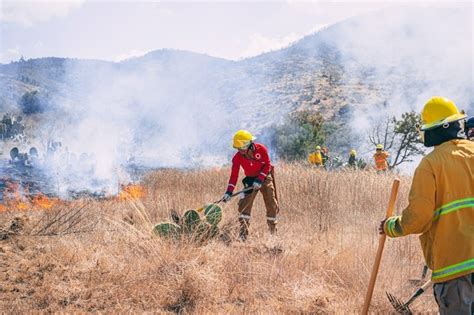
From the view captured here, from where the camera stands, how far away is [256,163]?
297 inches

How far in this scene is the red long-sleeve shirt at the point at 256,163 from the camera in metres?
7.42

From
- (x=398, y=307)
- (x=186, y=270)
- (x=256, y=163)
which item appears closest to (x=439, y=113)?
(x=398, y=307)

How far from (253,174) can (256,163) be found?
0.21m

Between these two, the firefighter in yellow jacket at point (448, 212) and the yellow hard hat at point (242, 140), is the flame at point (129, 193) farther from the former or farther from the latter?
the firefighter in yellow jacket at point (448, 212)

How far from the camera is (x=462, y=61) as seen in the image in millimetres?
42344

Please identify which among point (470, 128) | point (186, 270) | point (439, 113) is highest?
point (439, 113)

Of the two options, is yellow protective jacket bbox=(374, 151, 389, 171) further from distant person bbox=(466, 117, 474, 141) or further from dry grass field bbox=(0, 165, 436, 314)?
distant person bbox=(466, 117, 474, 141)

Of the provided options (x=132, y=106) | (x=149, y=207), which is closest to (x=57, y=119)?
(x=132, y=106)

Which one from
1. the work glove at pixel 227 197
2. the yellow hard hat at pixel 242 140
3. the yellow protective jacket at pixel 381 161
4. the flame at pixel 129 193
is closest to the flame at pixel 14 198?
the flame at pixel 129 193

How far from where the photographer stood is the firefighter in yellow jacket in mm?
2766

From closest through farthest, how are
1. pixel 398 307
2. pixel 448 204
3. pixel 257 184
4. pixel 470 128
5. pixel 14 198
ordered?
pixel 448 204, pixel 398 307, pixel 470 128, pixel 257 184, pixel 14 198

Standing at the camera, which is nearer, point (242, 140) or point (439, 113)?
point (439, 113)

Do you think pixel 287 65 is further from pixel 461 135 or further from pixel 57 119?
pixel 461 135

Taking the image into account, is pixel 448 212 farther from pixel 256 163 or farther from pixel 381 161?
pixel 381 161
